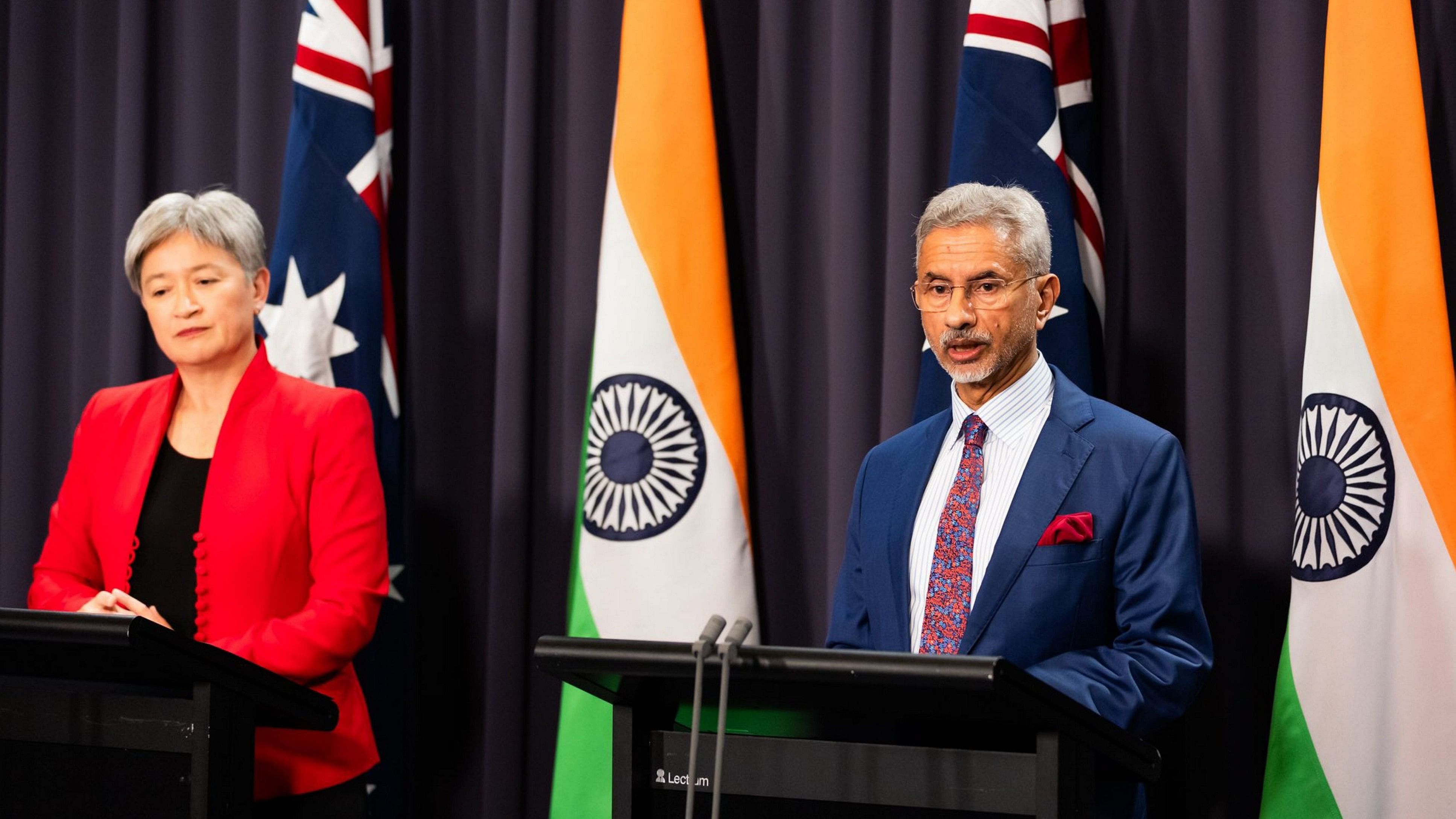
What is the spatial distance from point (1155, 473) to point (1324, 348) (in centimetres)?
68

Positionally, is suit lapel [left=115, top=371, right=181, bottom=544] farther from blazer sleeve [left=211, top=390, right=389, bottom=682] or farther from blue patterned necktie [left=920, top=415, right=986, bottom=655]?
blue patterned necktie [left=920, top=415, right=986, bottom=655]

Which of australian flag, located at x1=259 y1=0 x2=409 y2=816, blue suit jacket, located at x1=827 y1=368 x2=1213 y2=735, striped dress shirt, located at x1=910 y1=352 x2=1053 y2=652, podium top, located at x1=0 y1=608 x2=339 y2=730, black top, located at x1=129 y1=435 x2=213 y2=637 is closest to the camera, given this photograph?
podium top, located at x1=0 y1=608 x2=339 y2=730

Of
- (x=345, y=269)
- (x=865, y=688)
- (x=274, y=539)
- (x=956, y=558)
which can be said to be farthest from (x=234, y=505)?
(x=865, y=688)

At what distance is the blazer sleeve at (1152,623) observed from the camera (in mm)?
1730

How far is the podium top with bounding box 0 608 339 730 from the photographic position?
1674mm

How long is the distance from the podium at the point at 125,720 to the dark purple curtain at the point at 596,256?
4.16ft

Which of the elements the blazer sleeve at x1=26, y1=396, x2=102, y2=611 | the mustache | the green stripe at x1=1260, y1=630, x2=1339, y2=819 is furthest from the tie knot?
the blazer sleeve at x1=26, y1=396, x2=102, y2=611

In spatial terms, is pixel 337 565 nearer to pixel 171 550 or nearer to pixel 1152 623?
pixel 171 550

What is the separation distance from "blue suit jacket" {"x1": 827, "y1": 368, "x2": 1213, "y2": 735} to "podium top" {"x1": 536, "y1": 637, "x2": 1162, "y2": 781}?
0.89 feet

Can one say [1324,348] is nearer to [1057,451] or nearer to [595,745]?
[1057,451]

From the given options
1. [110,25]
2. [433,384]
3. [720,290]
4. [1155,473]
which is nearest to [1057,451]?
[1155,473]

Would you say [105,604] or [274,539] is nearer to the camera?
[105,604]

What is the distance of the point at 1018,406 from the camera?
2100mm

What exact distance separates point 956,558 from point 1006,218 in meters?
0.52
